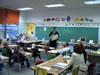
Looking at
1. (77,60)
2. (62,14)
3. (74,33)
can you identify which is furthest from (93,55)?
(62,14)

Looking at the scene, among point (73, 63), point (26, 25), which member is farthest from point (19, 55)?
point (26, 25)

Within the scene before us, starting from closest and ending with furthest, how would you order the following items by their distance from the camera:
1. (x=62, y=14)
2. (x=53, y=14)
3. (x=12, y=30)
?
(x=62, y=14), (x=53, y=14), (x=12, y=30)

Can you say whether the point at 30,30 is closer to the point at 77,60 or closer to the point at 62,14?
the point at 62,14

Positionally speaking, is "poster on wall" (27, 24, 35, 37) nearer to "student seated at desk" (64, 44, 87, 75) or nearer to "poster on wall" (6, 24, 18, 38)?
"poster on wall" (6, 24, 18, 38)

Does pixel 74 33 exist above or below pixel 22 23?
below

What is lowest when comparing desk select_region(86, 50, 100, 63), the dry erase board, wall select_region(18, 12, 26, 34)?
desk select_region(86, 50, 100, 63)

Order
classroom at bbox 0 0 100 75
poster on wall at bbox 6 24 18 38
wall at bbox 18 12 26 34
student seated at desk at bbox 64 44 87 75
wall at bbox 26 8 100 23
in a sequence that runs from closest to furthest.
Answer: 1. student seated at desk at bbox 64 44 87 75
2. classroom at bbox 0 0 100 75
3. wall at bbox 26 8 100 23
4. poster on wall at bbox 6 24 18 38
5. wall at bbox 18 12 26 34

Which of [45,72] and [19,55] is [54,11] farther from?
[45,72]

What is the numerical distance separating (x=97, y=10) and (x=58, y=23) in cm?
274

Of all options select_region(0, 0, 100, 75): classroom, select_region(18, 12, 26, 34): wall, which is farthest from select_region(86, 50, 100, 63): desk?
select_region(18, 12, 26, 34): wall

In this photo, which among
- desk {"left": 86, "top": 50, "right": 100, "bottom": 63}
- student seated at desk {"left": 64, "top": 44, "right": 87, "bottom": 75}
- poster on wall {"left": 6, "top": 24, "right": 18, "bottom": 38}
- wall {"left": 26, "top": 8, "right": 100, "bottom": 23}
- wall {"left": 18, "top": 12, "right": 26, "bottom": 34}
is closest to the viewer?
student seated at desk {"left": 64, "top": 44, "right": 87, "bottom": 75}

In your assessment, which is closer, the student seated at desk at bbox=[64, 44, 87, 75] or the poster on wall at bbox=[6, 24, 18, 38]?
the student seated at desk at bbox=[64, 44, 87, 75]

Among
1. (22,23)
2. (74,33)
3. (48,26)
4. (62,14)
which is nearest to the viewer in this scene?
(74,33)

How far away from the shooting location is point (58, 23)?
29.1 ft
